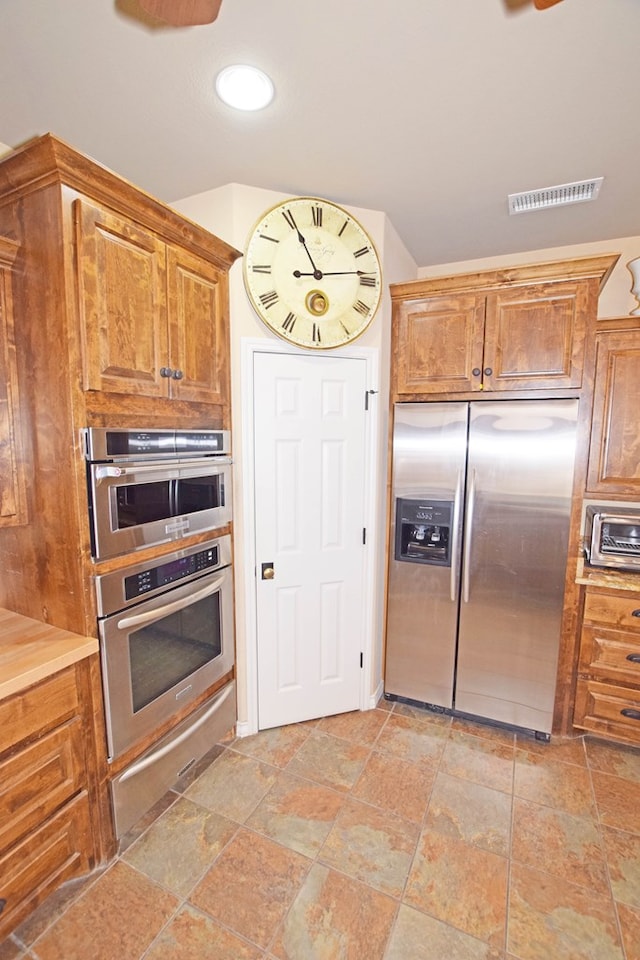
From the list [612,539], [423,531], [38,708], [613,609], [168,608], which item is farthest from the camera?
[423,531]

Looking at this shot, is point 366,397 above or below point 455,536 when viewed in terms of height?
above

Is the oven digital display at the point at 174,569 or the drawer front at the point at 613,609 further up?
the oven digital display at the point at 174,569

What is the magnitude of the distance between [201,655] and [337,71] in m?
2.30

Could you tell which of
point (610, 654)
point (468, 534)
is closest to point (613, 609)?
point (610, 654)

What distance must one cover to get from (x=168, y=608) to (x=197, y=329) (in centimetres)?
118

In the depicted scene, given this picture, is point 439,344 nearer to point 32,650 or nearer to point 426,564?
point 426,564

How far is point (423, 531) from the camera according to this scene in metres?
2.46

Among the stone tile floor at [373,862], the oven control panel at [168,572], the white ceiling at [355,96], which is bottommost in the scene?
the stone tile floor at [373,862]

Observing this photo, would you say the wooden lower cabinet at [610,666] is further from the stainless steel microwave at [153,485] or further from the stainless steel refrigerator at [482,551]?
the stainless steel microwave at [153,485]

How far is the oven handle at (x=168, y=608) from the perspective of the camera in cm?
160

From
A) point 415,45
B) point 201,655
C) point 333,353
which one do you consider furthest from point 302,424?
point 415,45

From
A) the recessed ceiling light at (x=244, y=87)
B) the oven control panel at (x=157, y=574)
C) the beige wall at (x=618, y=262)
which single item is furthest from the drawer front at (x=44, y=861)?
the beige wall at (x=618, y=262)

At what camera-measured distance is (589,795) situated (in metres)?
1.97

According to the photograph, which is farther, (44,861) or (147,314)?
(147,314)
